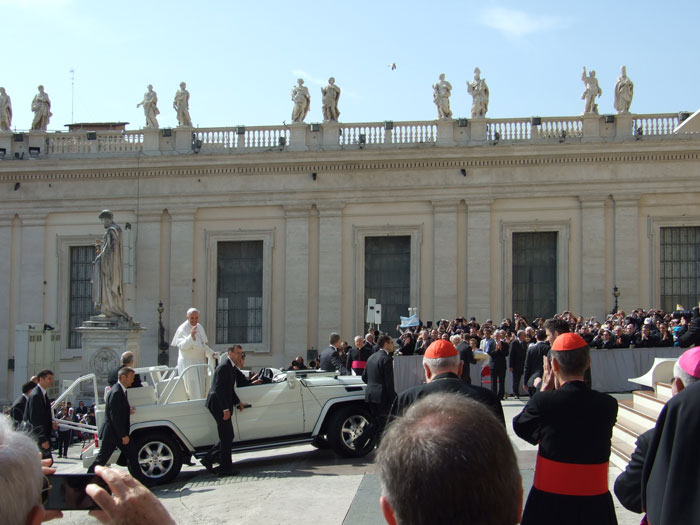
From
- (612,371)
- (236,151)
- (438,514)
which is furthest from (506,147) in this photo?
(438,514)

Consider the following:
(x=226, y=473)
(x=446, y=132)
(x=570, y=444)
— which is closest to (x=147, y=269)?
(x=446, y=132)

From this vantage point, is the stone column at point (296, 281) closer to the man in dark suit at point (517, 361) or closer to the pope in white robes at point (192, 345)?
the man in dark suit at point (517, 361)

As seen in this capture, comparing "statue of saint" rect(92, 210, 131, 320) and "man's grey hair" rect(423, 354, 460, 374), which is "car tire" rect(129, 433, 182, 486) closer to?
"man's grey hair" rect(423, 354, 460, 374)

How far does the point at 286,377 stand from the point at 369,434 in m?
1.50

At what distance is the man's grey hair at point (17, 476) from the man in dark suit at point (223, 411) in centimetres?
972

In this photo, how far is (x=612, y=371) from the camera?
20078 millimetres

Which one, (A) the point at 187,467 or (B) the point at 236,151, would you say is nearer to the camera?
(A) the point at 187,467

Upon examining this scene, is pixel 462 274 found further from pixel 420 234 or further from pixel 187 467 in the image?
pixel 187 467

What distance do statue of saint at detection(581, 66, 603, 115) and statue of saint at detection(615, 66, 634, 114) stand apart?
67 centimetres

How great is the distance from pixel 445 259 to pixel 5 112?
17875mm

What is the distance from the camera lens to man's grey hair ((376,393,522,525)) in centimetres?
242

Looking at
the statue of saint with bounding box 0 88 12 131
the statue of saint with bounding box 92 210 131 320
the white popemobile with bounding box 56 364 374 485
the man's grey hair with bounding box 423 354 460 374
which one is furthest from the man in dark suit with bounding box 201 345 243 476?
the statue of saint with bounding box 0 88 12 131

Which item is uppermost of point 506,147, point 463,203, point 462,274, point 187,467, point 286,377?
point 506,147

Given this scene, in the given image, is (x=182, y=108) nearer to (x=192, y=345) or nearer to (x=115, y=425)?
(x=192, y=345)
